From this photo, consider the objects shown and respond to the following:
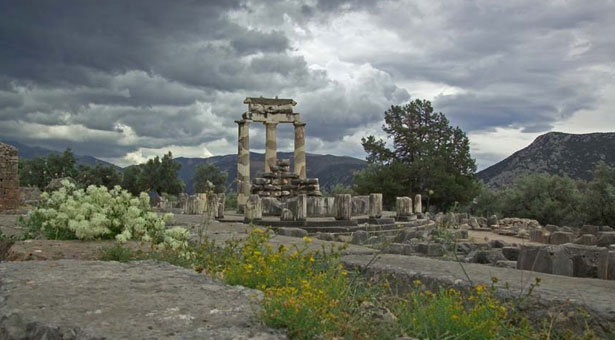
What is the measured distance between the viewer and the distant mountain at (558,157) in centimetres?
6544

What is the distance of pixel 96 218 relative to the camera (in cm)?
783

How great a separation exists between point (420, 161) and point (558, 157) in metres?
35.9

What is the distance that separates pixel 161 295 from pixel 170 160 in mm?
66945

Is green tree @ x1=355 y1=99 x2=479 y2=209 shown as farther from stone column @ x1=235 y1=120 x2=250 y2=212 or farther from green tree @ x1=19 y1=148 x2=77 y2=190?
green tree @ x1=19 y1=148 x2=77 y2=190

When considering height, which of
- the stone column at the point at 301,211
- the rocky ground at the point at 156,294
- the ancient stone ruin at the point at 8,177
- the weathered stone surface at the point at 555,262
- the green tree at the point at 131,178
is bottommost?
the weathered stone surface at the point at 555,262

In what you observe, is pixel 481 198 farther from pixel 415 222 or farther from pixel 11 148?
pixel 11 148

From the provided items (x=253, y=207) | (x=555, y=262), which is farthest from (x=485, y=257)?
(x=253, y=207)

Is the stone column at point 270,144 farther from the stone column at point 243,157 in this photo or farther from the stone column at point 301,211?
the stone column at point 301,211

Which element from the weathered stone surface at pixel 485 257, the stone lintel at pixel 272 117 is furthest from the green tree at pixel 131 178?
the weathered stone surface at pixel 485 257

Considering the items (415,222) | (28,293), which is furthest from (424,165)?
(28,293)

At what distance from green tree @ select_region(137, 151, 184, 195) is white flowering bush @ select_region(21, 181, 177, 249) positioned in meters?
58.8

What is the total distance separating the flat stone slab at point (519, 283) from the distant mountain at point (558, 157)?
59.8m

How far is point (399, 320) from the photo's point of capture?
3.81 metres

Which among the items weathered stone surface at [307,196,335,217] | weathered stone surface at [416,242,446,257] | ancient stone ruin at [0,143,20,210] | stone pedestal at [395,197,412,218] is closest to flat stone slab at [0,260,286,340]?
weathered stone surface at [416,242,446,257]
